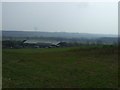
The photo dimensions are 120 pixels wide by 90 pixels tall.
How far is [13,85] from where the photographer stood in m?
5.00

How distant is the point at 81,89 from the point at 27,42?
14111 mm

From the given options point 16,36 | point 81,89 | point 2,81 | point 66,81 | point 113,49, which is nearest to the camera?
point 81,89

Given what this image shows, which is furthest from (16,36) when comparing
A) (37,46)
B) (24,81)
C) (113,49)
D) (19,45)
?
(24,81)

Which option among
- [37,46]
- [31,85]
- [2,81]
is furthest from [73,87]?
[37,46]

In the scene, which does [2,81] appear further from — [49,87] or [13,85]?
[49,87]

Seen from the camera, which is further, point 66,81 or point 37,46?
point 37,46

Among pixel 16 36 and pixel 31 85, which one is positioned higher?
pixel 16 36

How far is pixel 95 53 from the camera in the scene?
14531 mm

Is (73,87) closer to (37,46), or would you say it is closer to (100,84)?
(100,84)

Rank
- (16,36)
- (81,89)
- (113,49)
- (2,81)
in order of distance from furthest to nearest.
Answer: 1. (16,36)
2. (113,49)
3. (2,81)
4. (81,89)

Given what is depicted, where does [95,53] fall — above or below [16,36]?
below

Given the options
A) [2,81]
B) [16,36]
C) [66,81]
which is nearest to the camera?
[2,81]

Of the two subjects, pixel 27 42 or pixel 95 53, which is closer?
pixel 95 53

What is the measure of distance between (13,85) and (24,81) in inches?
22.0
